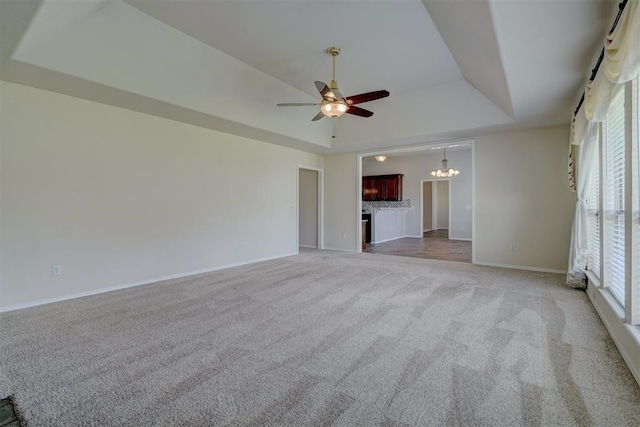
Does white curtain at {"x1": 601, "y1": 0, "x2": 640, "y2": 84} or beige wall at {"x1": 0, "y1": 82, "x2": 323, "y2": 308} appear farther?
beige wall at {"x1": 0, "y1": 82, "x2": 323, "y2": 308}

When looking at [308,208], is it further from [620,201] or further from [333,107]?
[620,201]

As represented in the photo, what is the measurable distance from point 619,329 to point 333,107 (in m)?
3.60

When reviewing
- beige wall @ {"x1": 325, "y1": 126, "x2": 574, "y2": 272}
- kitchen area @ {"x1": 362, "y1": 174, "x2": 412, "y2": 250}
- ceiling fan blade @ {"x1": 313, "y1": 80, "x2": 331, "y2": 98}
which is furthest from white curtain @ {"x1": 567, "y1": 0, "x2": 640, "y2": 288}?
kitchen area @ {"x1": 362, "y1": 174, "x2": 412, "y2": 250}

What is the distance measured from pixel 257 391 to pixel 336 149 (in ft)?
20.0

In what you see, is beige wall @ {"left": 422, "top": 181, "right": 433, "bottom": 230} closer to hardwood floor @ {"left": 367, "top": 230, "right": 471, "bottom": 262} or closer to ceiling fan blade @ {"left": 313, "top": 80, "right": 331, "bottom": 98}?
hardwood floor @ {"left": 367, "top": 230, "right": 471, "bottom": 262}

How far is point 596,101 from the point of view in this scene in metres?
2.62

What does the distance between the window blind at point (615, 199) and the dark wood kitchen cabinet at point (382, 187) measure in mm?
7691

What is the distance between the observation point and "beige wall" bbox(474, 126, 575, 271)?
518 centimetres

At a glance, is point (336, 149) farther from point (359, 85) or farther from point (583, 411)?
point (583, 411)

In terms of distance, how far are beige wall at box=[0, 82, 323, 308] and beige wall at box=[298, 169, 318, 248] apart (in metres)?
2.38

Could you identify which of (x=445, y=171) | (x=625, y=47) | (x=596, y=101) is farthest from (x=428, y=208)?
(x=625, y=47)

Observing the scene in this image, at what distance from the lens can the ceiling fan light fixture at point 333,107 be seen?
12.8 ft

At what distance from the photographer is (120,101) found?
12.9 feet

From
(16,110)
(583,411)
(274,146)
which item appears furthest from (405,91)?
(16,110)
